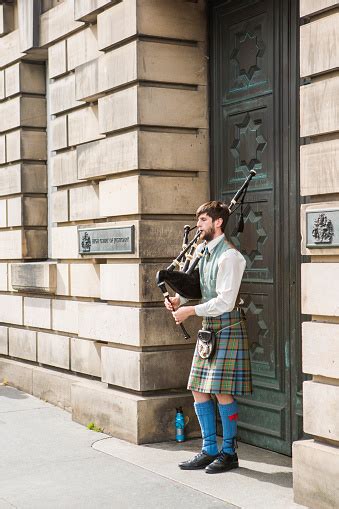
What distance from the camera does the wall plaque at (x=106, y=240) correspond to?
8.70m

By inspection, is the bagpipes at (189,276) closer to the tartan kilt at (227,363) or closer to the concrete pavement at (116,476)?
the tartan kilt at (227,363)

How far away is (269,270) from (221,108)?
1.72m

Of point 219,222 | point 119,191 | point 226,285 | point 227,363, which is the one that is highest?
point 119,191

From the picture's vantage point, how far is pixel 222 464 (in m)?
7.34

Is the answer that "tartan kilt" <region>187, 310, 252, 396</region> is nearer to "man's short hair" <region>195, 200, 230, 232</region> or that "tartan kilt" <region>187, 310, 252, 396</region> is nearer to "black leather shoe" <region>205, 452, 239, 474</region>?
"black leather shoe" <region>205, 452, 239, 474</region>

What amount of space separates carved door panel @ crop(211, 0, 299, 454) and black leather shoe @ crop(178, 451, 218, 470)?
Result: 29.5 inches

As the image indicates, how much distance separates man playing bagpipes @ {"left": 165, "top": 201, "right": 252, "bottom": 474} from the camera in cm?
729

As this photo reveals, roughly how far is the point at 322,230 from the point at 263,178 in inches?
72.0

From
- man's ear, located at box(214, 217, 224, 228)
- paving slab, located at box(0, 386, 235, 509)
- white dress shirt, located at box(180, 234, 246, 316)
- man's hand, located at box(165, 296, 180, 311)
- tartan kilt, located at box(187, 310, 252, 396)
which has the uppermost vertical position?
man's ear, located at box(214, 217, 224, 228)

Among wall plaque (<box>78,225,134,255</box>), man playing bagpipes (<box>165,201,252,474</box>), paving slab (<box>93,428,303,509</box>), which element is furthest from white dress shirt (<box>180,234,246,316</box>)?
wall plaque (<box>78,225,134,255</box>)

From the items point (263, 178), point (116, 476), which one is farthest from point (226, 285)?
point (116, 476)

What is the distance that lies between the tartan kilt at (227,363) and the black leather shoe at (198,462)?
56 cm

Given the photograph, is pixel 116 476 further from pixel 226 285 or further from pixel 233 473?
pixel 226 285

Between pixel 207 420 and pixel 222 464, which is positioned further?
pixel 207 420
